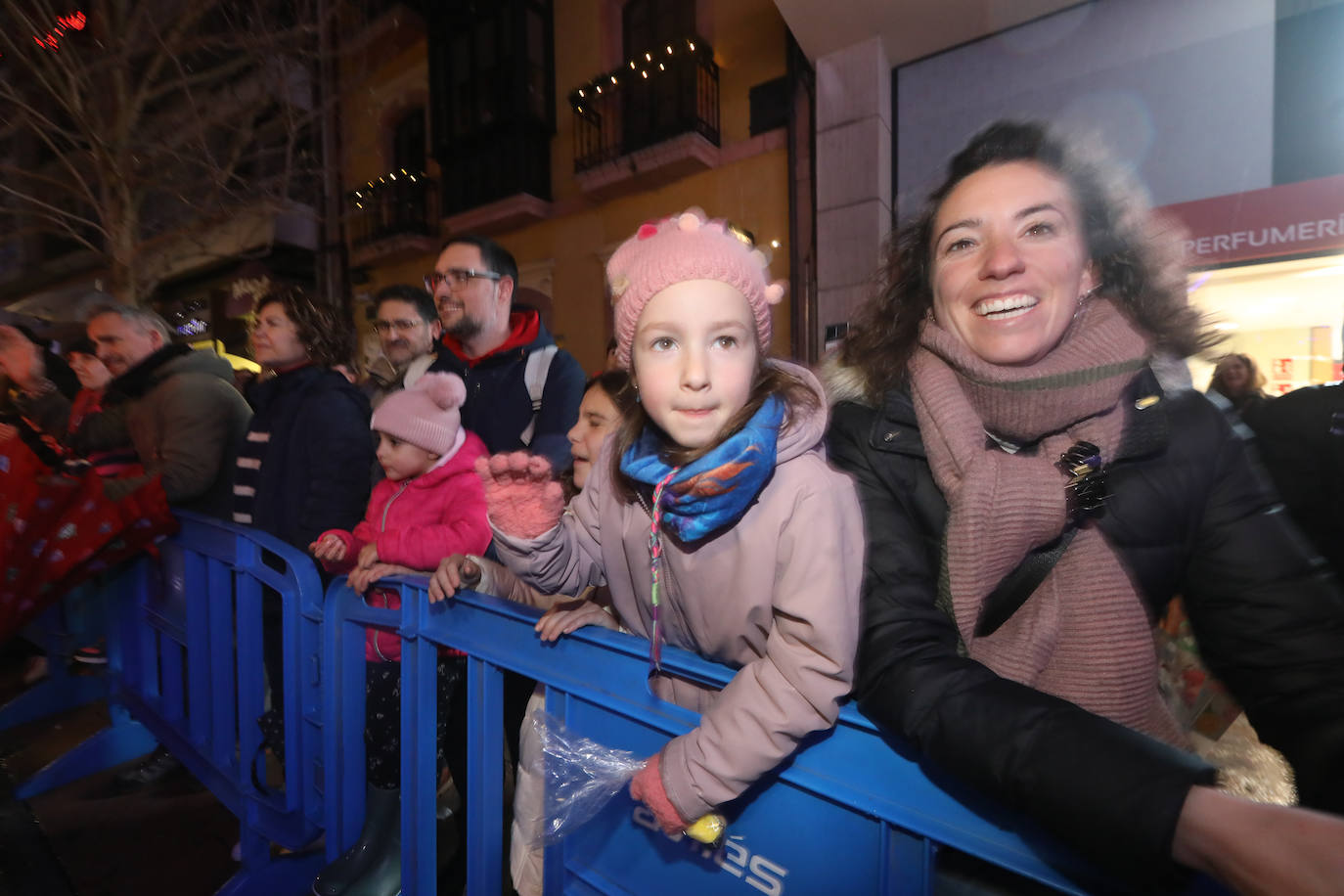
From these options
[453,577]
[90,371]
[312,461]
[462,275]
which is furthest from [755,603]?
[90,371]

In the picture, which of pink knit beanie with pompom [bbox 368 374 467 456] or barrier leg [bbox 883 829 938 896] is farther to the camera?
pink knit beanie with pompom [bbox 368 374 467 456]

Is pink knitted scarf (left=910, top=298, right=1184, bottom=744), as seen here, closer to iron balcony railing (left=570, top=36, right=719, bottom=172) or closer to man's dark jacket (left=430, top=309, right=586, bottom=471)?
man's dark jacket (left=430, top=309, right=586, bottom=471)

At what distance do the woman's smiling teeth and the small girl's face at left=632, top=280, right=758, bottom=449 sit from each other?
19.3 inches

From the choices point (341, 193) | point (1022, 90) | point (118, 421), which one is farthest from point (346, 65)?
point (1022, 90)

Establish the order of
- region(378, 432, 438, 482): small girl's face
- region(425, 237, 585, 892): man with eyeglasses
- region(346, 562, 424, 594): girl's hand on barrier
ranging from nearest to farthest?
region(346, 562, 424, 594): girl's hand on barrier → region(378, 432, 438, 482): small girl's face → region(425, 237, 585, 892): man with eyeglasses

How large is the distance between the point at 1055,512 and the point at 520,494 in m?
1.14

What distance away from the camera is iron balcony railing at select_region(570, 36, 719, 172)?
7.96 meters

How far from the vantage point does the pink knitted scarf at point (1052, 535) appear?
1.12 meters

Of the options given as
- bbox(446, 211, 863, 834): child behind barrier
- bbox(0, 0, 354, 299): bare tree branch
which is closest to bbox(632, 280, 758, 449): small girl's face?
bbox(446, 211, 863, 834): child behind barrier

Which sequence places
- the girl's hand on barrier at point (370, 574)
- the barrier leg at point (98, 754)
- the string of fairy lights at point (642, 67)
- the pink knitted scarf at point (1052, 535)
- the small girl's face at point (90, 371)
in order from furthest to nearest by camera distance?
the string of fairy lights at point (642, 67), the small girl's face at point (90, 371), the barrier leg at point (98, 754), the girl's hand on barrier at point (370, 574), the pink knitted scarf at point (1052, 535)

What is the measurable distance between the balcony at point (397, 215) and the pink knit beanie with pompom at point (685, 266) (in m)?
11.4

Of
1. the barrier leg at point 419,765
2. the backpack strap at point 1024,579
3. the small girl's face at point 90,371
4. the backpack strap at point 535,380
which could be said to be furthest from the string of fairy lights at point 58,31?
the backpack strap at point 1024,579

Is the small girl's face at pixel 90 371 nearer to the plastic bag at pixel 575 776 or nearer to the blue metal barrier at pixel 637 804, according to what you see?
the blue metal barrier at pixel 637 804

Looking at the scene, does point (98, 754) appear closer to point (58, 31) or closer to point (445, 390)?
point (445, 390)
